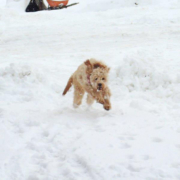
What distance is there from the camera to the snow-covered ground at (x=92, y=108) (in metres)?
3.61

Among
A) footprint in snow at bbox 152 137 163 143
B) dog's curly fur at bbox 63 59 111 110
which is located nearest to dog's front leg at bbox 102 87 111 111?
dog's curly fur at bbox 63 59 111 110

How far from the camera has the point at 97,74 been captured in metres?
5.43

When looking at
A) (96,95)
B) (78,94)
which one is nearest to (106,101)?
(96,95)

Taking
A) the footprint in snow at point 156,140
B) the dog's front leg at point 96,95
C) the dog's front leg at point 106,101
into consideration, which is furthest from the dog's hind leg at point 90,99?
the footprint in snow at point 156,140

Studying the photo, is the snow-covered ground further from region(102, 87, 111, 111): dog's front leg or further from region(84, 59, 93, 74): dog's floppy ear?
region(84, 59, 93, 74): dog's floppy ear

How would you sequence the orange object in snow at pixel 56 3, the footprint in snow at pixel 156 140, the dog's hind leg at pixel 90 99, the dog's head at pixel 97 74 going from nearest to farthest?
the footprint in snow at pixel 156 140 < the dog's head at pixel 97 74 < the dog's hind leg at pixel 90 99 < the orange object in snow at pixel 56 3

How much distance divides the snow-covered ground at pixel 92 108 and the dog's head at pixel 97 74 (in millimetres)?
634

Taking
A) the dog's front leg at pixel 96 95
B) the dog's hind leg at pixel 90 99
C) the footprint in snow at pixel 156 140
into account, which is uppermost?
the dog's front leg at pixel 96 95

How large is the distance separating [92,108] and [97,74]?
1102mm

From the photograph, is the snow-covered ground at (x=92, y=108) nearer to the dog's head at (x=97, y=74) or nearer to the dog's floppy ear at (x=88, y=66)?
the dog's head at (x=97, y=74)

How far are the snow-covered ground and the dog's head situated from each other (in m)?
0.63

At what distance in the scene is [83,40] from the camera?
12.3 meters

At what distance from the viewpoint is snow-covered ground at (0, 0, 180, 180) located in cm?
361

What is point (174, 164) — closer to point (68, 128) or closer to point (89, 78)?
point (68, 128)
